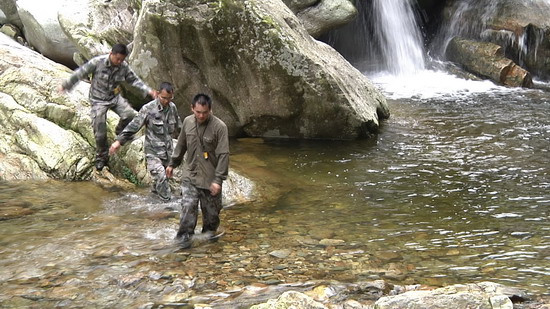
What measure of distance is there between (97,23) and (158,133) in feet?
28.4

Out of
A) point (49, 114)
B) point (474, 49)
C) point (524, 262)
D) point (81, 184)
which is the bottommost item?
point (524, 262)

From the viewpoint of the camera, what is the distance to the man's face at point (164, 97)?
860cm

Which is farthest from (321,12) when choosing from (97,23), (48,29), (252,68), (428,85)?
(48,29)

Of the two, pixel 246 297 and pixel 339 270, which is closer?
pixel 246 297

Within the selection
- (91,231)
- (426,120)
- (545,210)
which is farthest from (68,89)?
(426,120)

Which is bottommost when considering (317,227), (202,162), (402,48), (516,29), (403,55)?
(317,227)

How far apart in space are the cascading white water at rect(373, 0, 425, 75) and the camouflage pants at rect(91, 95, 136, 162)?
14440 mm

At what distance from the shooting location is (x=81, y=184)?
9.93 metres

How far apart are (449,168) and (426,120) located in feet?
13.1

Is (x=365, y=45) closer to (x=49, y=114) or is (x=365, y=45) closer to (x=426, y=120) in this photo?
(x=426, y=120)

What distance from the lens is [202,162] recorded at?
719 cm

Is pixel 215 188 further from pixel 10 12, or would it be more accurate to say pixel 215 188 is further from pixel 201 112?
pixel 10 12

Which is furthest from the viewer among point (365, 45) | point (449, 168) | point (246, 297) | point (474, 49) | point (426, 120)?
point (365, 45)

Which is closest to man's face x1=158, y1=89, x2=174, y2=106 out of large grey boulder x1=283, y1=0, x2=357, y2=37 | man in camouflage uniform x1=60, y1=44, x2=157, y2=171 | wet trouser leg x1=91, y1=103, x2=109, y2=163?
man in camouflage uniform x1=60, y1=44, x2=157, y2=171
